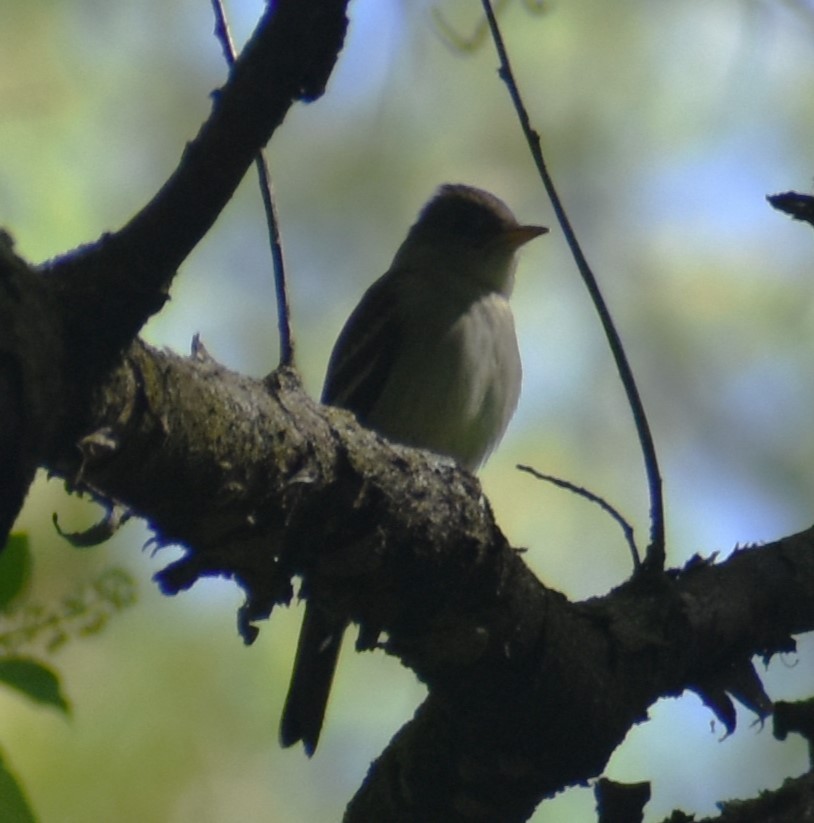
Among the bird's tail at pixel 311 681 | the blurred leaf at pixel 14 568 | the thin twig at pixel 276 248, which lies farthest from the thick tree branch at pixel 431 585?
the bird's tail at pixel 311 681

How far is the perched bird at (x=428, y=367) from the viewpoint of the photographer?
498cm

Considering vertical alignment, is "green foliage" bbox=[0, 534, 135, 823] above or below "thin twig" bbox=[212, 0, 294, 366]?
below

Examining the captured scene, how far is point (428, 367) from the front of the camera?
17.9 ft

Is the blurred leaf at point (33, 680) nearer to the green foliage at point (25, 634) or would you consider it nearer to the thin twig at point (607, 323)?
the green foliage at point (25, 634)

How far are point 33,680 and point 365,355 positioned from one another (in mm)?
3862

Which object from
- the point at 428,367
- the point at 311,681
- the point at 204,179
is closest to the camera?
the point at 204,179

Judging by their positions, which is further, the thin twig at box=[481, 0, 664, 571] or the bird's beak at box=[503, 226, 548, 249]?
the bird's beak at box=[503, 226, 548, 249]

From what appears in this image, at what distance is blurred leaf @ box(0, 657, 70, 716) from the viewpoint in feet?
5.94

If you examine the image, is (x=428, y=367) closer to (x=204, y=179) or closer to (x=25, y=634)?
(x=204, y=179)

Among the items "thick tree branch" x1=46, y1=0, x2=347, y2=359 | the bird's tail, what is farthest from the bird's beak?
"thick tree branch" x1=46, y1=0, x2=347, y2=359

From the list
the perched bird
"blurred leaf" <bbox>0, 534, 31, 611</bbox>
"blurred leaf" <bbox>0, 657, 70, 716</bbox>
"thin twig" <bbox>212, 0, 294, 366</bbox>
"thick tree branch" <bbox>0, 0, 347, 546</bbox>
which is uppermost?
the perched bird

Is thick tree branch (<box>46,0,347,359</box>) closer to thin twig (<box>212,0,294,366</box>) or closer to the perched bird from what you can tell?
thin twig (<box>212,0,294,366</box>)

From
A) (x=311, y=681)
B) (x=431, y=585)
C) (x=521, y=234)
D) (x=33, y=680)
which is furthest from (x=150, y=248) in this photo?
(x=521, y=234)

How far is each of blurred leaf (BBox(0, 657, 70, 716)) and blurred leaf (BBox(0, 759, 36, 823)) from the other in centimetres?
12
